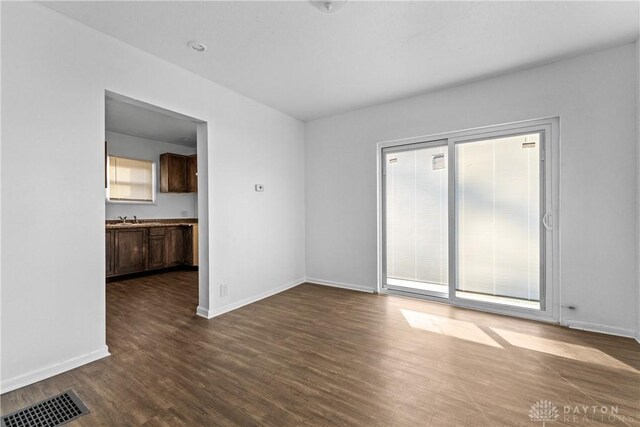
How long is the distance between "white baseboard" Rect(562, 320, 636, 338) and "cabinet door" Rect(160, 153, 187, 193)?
22.2 feet

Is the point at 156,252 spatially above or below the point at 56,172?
below

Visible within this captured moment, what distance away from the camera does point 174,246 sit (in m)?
5.99

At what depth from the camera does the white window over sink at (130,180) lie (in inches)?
216

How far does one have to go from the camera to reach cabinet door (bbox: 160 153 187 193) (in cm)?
614

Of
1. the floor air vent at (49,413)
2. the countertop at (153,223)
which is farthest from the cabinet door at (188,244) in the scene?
the floor air vent at (49,413)

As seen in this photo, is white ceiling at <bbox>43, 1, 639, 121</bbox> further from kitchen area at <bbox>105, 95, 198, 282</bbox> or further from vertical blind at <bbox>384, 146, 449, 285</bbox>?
kitchen area at <bbox>105, 95, 198, 282</bbox>

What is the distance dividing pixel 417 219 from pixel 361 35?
2.45 meters

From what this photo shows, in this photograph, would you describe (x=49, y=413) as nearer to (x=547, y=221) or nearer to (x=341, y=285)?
(x=341, y=285)

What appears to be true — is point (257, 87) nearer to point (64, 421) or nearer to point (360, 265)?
point (360, 265)

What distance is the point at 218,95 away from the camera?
3.46m

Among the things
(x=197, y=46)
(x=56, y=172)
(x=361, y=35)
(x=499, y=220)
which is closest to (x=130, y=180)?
(x=56, y=172)

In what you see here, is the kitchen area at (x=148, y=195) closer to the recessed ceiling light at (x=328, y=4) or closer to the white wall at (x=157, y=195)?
the white wall at (x=157, y=195)

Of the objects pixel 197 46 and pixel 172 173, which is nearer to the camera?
pixel 197 46

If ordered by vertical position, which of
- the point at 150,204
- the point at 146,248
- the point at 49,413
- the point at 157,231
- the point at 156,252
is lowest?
the point at 49,413
